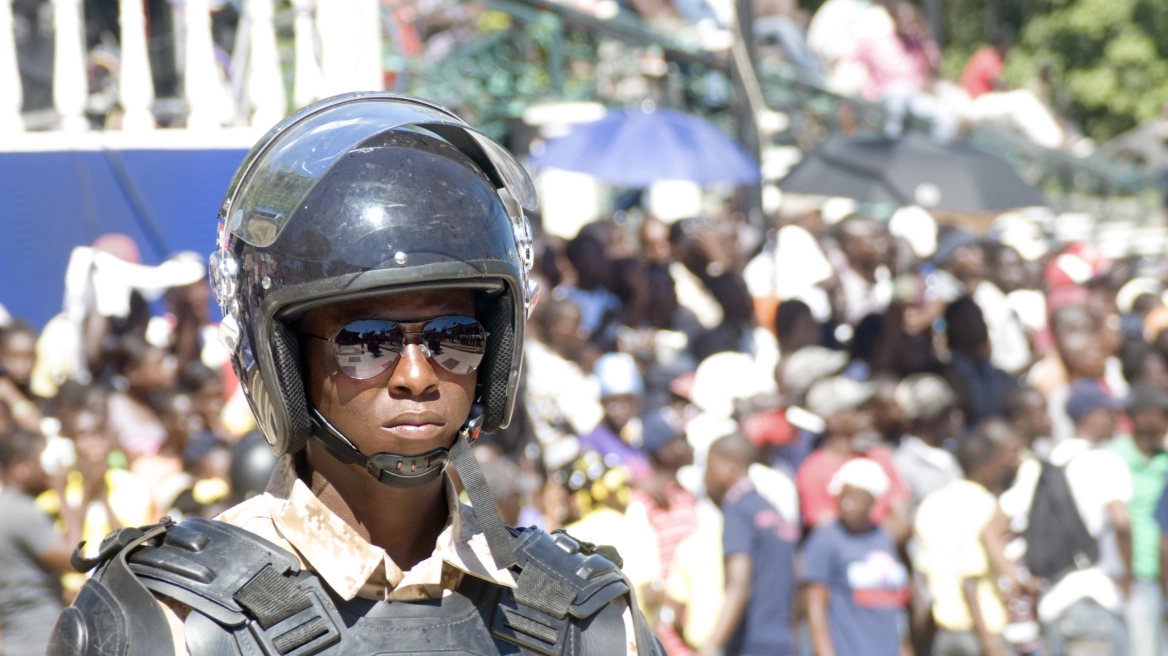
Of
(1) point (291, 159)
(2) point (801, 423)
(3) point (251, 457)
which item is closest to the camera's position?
(1) point (291, 159)

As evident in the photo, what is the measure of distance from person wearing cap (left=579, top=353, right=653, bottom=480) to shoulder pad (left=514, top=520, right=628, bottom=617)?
3719 mm

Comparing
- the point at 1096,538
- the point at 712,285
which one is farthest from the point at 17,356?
the point at 1096,538

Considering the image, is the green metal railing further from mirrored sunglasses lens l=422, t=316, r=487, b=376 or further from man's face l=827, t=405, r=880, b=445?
mirrored sunglasses lens l=422, t=316, r=487, b=376

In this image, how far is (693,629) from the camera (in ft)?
18.9

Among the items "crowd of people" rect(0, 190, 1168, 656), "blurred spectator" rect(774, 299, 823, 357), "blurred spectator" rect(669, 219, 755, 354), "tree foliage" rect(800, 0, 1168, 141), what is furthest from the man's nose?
"tree foliage" rect(800, 0, 1168, 141)

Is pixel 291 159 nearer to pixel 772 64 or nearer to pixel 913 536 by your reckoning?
pixel 913 536

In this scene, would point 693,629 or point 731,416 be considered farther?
point 731,416

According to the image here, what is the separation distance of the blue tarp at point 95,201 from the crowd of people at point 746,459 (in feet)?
0.75

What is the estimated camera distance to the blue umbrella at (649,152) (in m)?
8.44

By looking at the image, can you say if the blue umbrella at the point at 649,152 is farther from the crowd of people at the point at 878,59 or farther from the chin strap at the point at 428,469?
the chin strap at the point at 428,469

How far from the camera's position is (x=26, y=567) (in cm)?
496

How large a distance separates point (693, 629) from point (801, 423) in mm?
1298

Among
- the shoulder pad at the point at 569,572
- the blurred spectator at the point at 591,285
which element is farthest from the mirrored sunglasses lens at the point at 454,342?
the blurred spectator at the point at 591,285

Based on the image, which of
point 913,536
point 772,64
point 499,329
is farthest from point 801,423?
point 772,64
